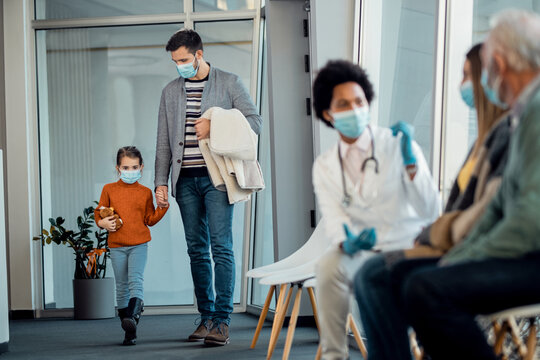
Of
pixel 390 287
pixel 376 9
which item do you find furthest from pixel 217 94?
pixel 390 287

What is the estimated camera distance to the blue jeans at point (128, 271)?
402 centimetres

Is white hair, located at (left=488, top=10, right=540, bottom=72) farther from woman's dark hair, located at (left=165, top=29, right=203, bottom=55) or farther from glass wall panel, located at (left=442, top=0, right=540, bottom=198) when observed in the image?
woman's dark hair, located at (left=165, top=29, right=203, bottom=55)

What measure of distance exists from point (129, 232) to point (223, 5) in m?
2.40

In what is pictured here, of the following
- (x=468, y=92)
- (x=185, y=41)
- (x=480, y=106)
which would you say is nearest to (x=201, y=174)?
(x=185, y=41)

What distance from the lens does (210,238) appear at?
3.85 m

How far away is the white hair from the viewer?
60.5 inches

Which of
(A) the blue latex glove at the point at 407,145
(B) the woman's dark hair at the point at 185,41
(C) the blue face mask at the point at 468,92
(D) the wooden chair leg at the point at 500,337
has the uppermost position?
(B) the woman's dark hair at the point at 185,41

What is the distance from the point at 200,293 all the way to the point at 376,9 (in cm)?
181

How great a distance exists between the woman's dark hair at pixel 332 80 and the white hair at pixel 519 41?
2.82 feet

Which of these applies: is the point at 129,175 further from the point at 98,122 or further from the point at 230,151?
the point at 98,122

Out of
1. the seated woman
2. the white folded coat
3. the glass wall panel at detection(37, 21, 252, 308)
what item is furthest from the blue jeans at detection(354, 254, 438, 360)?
the glass wall panel at detection(37, 21, 252, 308)

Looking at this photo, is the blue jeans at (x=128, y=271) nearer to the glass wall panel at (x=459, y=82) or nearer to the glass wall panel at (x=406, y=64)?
the glass wall panel at (x=406, y=64)

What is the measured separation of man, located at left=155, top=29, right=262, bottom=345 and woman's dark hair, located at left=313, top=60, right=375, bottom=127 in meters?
1.35

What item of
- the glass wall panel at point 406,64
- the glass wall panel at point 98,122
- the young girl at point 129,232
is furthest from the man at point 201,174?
the glass wall panel at point 98,122
